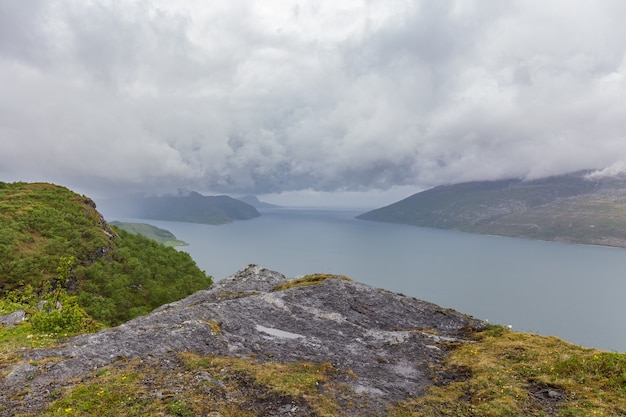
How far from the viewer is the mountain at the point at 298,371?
14.3 meters

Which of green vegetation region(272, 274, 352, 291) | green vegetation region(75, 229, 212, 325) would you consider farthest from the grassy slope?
green vegetation region(75, 229, 212, 325)

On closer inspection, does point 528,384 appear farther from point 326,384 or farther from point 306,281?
point 306,281

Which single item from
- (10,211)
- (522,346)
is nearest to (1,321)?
(522,346)

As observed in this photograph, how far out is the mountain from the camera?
14.3 m

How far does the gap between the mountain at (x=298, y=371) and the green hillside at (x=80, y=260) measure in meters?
26.1

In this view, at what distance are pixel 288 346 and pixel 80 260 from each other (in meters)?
57.4

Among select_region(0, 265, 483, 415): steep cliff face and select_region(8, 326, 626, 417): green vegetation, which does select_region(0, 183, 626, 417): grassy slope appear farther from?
select_region(0, 265, 483, 415): steep cliff face

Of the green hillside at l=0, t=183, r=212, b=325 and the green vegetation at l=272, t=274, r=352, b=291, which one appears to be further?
the green hillside at l=0, t=183, r=212, b=325

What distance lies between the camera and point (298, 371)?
1864cm

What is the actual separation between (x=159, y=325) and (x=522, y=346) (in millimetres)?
26411

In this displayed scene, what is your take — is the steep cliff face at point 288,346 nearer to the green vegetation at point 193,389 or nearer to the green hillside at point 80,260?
the green vegetation at point 193,389

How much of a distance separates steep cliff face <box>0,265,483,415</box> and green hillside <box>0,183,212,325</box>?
2481cm

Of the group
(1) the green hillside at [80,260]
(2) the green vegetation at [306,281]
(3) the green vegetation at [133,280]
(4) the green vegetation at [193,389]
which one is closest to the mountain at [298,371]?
(4) the green vegetation at [193,389]

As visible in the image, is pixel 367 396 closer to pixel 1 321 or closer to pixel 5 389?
pixel 5 389
